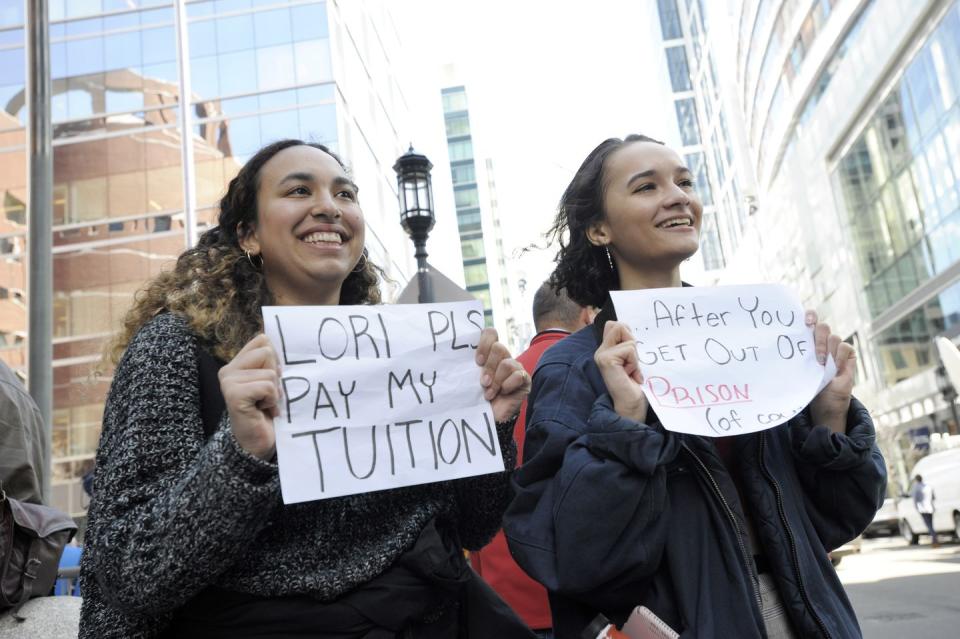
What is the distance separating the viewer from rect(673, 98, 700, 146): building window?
70.2 metres

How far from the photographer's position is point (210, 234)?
2.56 metres

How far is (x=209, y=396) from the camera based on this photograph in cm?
200

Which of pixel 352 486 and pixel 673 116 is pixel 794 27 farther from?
pixel 352 486

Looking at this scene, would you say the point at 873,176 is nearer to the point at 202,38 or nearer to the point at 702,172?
the point at 202,38

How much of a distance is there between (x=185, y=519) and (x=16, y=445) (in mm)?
1508

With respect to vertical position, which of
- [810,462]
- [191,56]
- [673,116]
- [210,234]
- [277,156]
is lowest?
[810,462]

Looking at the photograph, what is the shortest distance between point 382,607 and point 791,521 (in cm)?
98

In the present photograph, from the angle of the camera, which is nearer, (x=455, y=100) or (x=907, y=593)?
(x=907, y=593)

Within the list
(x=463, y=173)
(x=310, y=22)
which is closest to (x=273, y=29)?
(x=310, y=22)

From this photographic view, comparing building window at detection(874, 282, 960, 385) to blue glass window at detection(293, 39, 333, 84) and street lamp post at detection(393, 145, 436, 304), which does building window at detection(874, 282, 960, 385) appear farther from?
street lamp post at detection(393, 145, 436, 304)

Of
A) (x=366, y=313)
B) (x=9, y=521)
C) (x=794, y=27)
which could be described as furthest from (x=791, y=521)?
(x=794, y=27)

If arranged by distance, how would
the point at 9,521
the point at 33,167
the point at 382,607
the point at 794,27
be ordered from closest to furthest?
1. the point at 382,607
2. the point at 9,521
3. the point at 33,167
4. the point at 794,27

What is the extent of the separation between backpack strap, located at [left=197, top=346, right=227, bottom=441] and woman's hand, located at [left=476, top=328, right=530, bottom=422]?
0.63 metres

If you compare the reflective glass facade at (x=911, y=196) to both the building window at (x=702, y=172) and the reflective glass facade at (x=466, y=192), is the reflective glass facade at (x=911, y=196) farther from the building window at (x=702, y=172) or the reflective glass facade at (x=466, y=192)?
the reflective glass facade at (x=466, y=192)
